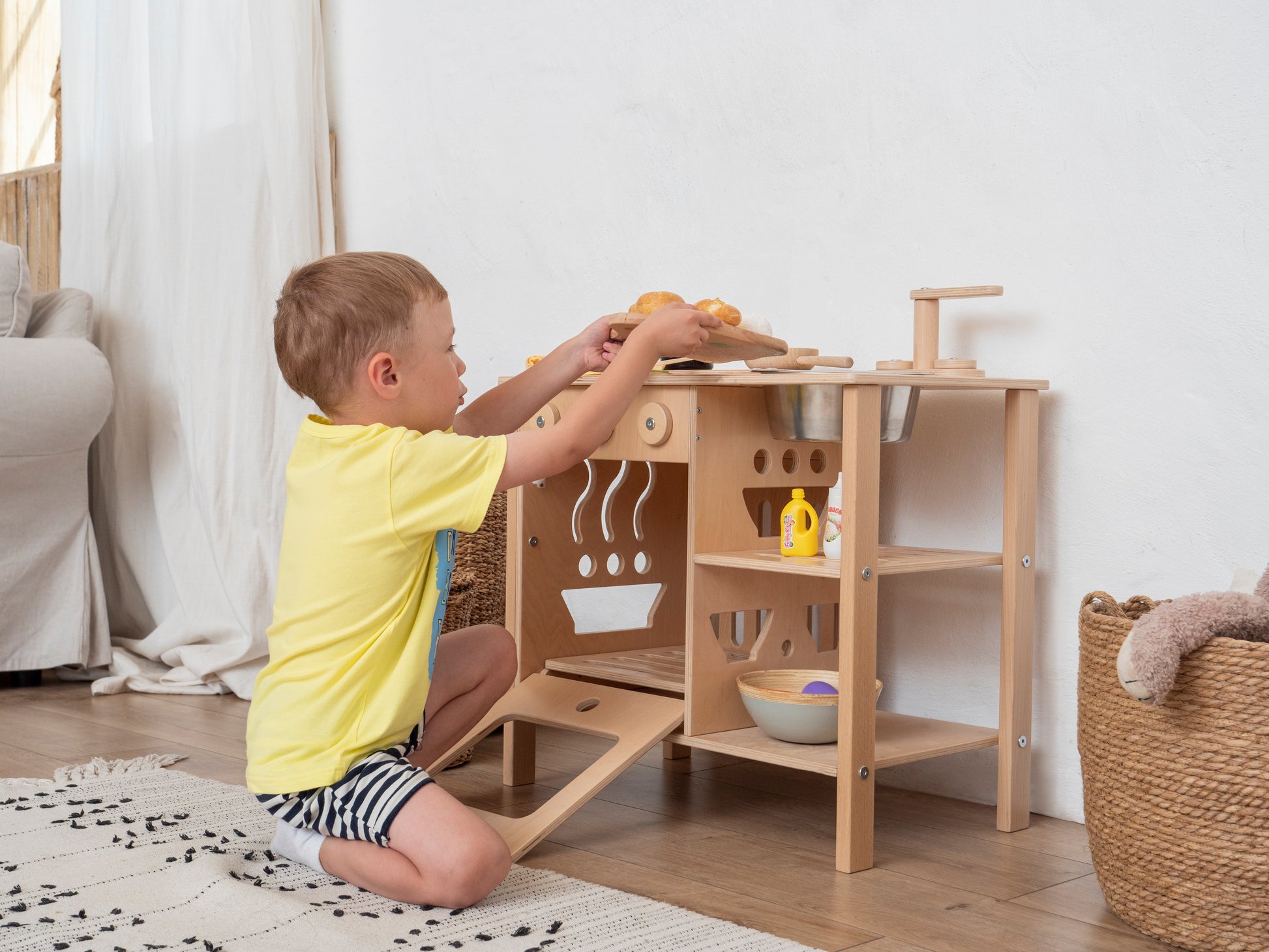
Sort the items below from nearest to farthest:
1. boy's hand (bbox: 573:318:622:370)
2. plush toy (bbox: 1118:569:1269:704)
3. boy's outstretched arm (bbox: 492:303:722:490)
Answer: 1. plush toy (bbox: 1118:569:1269:704)
2. boy's outstretched arm (bbox: 492:303:722:490)
3. boy's hand (bbox: 573:318:622:370)

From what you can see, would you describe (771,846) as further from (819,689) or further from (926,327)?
(926,327)

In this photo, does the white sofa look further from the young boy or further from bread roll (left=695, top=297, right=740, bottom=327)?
bread roll (left=695, top=297, right=740, bottom=327)

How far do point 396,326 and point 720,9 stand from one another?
0.85 metres

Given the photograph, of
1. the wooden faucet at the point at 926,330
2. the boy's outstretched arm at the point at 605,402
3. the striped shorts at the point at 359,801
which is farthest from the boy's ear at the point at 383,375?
the wooden faucet at the point at 926,330

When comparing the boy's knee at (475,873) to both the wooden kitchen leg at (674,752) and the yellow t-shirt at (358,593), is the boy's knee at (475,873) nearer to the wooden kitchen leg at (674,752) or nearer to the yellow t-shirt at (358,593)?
the yellow t-shirt at (358,593)

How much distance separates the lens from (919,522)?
1645mm

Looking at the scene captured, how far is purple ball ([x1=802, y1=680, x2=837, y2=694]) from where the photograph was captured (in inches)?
55.8

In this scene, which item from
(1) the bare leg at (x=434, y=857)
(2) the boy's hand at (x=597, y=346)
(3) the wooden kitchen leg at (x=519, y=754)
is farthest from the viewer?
(3) the wooden kitchen leg at (x=519, y=754)

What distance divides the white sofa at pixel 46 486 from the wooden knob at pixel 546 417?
106cm

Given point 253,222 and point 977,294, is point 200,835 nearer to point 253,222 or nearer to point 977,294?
point 977,294

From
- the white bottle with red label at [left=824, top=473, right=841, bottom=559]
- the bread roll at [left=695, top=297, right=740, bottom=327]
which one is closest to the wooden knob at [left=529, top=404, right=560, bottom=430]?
the bread roll at [left=695, top=297, right=740, bottom=327]

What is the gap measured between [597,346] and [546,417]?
0.47ft

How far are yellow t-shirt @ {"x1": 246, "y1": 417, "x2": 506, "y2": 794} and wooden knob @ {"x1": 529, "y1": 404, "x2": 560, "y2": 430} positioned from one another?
31 centimetres

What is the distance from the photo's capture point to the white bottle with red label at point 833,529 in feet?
4.46
